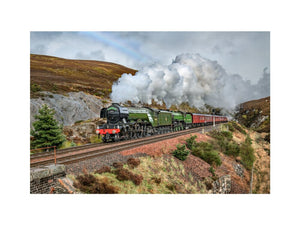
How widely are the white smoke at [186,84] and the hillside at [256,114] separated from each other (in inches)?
17.3

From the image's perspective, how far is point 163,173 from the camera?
9766 mm

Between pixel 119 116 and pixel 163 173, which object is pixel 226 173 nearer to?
pixel 163 173

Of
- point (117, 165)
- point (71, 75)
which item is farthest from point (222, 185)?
point (71, 75)

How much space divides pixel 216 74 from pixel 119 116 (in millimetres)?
6574

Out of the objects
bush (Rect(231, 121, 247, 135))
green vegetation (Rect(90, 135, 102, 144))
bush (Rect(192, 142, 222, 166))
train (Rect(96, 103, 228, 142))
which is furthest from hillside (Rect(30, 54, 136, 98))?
bush (Rect(231, 121, 247, 135))

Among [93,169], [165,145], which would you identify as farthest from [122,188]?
[165,145]

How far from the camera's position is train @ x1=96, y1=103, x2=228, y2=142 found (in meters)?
14.5

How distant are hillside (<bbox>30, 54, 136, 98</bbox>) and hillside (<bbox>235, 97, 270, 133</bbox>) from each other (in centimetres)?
688

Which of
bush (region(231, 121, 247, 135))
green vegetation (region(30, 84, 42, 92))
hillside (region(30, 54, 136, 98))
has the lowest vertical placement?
bush (region(231, 121, 247, 135))

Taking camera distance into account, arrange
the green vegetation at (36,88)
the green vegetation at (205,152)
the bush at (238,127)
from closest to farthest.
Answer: the green vegetation at (205,152)
the green vegetation at (36,88)
the bush at (238,127)

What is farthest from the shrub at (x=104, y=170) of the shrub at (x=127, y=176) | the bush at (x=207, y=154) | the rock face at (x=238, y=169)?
the rock face at (x=238, y=169)

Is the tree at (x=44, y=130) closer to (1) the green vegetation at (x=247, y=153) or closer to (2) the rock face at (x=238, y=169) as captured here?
(2) the rock face at (x=238, y=169)

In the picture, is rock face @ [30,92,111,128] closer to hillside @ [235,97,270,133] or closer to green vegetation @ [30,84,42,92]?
green vegetation @ [30,84,42,92]

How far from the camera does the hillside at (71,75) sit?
12695mm
